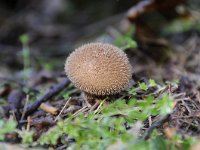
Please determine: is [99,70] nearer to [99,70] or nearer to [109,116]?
[99,70]

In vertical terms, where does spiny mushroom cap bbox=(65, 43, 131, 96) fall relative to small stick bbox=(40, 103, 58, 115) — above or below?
above

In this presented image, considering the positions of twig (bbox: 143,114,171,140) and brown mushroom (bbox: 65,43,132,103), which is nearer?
twig (bbox: 143,114,171,140)

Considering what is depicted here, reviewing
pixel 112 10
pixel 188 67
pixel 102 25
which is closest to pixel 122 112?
pixel 188 67

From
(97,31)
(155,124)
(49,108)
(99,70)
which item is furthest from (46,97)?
(97,31)

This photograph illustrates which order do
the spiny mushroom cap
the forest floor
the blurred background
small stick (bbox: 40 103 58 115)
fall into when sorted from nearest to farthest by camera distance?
the forest floor, the spiny mushroom cap, small stick (bbox: 40 103 58 115), the blurred background

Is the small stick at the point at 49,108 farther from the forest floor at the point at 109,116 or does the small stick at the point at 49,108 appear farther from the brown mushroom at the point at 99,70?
the brown mushroom at the point at 99,70

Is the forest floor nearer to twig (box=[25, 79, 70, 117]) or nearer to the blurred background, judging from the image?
twig (box=[25, 79, 70, 117])

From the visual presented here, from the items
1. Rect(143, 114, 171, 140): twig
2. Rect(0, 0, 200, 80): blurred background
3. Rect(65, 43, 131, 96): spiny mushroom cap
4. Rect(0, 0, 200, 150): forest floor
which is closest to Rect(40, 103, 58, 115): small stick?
Rect(0, 0, 200, 150): forest floor

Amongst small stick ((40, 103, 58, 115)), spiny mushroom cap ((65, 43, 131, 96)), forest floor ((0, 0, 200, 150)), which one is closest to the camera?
forest floor ((0, 0, 200, 150))
